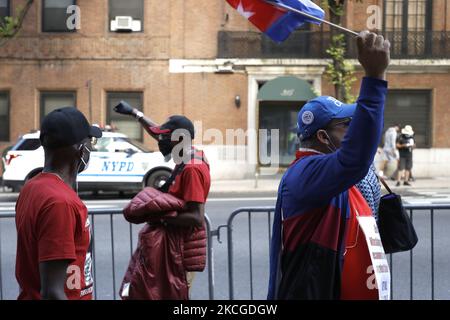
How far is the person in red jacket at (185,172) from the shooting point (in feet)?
15.1

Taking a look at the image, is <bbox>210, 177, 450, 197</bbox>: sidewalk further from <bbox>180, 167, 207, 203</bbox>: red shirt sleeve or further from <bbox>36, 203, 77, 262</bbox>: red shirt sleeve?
<bbox>36, 203, 77, 262</bbox>: red shirt sleeve

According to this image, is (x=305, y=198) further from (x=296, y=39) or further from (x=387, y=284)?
(x=296, y=39)

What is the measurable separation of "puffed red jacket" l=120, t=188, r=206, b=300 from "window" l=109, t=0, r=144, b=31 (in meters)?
19.8

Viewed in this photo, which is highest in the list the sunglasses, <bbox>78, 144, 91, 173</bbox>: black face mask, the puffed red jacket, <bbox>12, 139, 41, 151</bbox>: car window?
the sunglasses

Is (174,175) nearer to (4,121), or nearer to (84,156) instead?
(84,156)

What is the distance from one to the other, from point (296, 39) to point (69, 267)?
21419 mm

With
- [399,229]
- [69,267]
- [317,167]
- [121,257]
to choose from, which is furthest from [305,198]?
[121,257]

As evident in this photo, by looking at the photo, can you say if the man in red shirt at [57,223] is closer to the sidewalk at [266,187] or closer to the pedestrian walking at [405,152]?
the sidewalk at [266,187]

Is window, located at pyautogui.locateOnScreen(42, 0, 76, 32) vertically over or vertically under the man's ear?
over

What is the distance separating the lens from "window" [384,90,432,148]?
24062 mm

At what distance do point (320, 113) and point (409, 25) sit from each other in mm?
22358

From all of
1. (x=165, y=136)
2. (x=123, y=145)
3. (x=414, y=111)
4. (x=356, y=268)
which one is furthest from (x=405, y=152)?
(x=356, y=268)

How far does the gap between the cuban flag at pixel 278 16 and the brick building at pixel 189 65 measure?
2003 cm

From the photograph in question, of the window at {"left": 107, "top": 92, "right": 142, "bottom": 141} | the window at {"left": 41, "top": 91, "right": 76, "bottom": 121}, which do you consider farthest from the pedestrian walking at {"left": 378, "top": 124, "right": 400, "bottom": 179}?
the window at {"left": 41, "top": 91, "right": 76, "bottom": 121}
